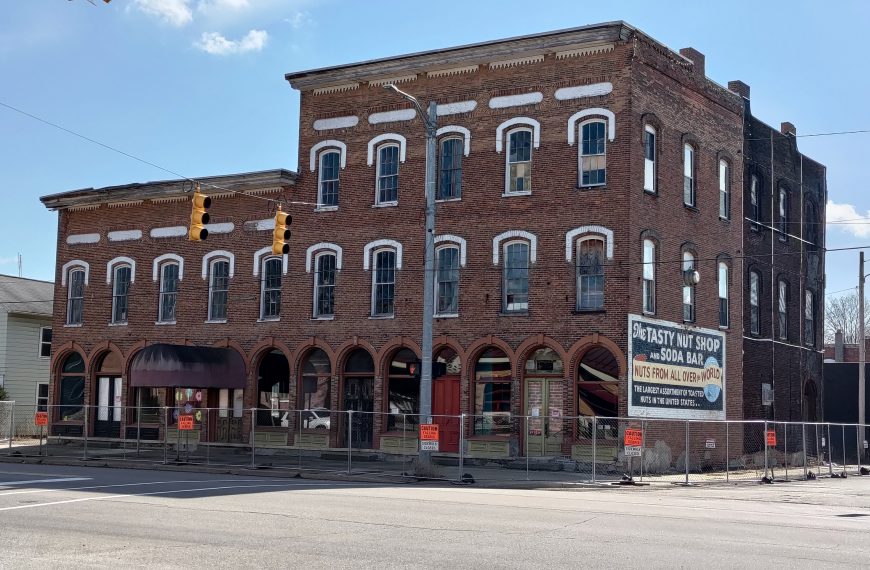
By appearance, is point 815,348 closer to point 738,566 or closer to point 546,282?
point 546,282

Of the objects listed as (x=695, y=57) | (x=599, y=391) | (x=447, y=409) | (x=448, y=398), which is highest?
(x=695, y=57)

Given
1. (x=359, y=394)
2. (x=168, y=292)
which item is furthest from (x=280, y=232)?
(x=168, y=292)

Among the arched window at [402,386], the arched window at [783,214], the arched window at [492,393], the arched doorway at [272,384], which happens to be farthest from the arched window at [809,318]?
the arched doorway at [272,384]

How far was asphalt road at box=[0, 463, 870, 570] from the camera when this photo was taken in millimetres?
11875

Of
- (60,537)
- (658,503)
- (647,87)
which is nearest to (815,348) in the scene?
(647,87)

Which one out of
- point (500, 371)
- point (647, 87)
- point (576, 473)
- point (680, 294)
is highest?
point (647, 87)

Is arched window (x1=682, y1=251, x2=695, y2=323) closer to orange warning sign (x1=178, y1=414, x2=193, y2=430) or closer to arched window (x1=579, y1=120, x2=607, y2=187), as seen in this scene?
arched window (x1=579, y1=120, x2=607, y2=187)

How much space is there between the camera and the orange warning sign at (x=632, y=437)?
84.8 feet

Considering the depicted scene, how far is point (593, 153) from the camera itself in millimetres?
30297

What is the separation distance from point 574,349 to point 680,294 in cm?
459

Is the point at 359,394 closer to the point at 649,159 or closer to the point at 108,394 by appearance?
the point at 108,394

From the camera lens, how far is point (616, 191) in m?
29.6

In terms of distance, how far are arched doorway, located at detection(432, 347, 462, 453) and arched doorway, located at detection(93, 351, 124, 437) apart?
1235 centimetres

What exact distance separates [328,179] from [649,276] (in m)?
10.8
